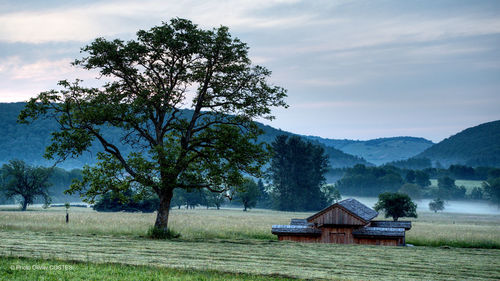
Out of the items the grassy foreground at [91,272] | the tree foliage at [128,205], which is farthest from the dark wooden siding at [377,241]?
the tree foliage at [128,205]

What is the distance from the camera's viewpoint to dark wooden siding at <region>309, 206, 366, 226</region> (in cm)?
4141

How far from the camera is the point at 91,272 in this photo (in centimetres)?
1836

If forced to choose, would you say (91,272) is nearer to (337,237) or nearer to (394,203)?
(337,237)

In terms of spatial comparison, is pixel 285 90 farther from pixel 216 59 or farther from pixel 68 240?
pixel 68 240

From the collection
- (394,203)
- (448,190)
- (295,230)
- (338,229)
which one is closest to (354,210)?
(338,229)

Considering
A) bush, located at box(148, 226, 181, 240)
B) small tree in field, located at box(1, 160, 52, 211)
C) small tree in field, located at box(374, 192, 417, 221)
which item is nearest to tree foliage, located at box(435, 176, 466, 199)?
small tree in field, located at box(374, 192, 417, 221)

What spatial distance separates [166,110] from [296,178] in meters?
98.0

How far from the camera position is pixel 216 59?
37094mm

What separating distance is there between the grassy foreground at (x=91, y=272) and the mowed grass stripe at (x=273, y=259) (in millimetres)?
1145

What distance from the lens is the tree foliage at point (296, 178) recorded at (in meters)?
130

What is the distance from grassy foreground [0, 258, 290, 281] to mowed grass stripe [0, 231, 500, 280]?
1145mm

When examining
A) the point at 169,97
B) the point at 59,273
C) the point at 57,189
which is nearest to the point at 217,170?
the point at 169,97

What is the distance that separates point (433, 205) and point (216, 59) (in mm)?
130224

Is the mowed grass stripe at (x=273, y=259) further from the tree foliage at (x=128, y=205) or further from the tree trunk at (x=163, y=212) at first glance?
the tree foliage at (x=128, y=205)
